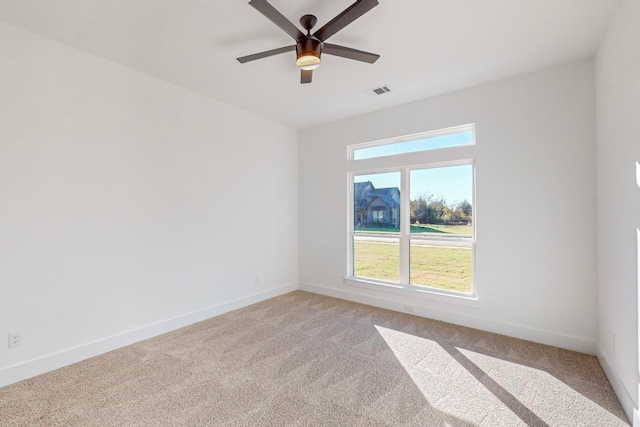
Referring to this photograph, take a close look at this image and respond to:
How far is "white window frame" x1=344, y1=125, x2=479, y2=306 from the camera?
349 centimetres

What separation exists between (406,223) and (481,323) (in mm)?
1489

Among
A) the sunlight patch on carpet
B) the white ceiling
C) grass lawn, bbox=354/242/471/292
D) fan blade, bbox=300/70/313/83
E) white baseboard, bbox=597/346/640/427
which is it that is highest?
the white ceiling

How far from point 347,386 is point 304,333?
106 cm

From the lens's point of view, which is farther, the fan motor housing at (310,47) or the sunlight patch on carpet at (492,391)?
the fan motor housing at (310,47)

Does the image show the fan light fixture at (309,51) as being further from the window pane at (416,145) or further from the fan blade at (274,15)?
the window pane at (416,145)

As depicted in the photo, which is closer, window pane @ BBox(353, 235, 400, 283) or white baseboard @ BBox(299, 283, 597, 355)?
white baseboard @ BBox(299, 283, 597, 355)

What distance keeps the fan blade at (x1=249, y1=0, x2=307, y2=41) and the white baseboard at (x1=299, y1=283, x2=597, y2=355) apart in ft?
11.1

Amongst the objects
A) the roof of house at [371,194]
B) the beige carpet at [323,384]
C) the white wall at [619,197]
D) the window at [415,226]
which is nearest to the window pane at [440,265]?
the window at [415,226]

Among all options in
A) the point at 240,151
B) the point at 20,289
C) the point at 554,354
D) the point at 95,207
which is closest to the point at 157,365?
the point at 20,289

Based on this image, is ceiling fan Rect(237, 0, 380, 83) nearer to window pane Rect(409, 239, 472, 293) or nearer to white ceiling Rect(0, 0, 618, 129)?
white ceiling Rect(0, 0, 618, 129)

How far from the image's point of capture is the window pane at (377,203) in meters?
4.19

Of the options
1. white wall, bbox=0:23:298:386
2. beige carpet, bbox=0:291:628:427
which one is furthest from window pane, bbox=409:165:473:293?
white wall, bbox=0:23:298:386

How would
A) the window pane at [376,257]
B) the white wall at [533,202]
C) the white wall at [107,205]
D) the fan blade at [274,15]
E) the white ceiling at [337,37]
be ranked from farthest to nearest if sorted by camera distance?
the window pane at [376,257] < the white wall at [533,202] < the white wall at [107,205] < the white ceiling at [337,37] < the fan blade at [274,15]

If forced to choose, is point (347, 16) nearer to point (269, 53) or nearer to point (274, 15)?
point (274, 15)
